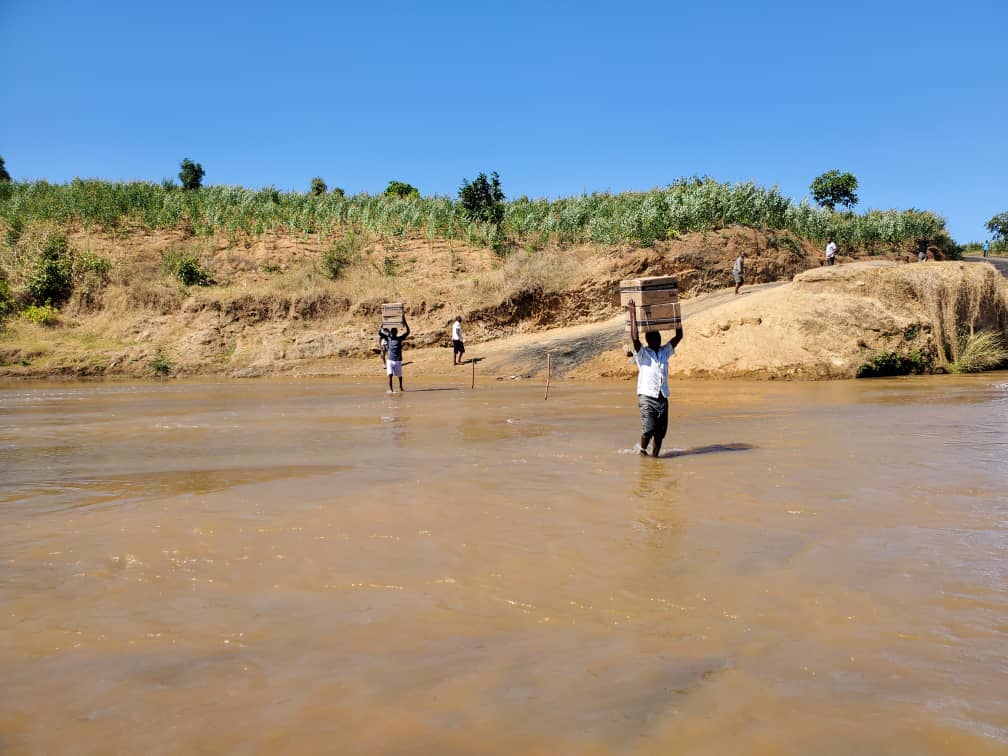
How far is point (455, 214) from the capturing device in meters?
30.8

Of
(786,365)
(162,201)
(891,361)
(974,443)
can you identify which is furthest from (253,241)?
(974,443)

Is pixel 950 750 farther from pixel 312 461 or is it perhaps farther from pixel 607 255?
pixel 607 255

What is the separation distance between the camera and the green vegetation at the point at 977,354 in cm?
1734

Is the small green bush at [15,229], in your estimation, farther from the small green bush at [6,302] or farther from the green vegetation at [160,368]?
the green vegetation at [160,368]

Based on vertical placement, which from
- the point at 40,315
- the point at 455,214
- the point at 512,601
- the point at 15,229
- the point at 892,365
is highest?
the point at 455,214

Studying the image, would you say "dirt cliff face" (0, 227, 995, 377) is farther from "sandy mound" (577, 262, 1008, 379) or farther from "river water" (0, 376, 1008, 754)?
"river water" (0, 376, 1008, 754)

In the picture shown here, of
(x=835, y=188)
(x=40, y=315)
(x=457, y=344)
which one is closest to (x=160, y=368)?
(x=40, y=315)

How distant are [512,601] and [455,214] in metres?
28.4

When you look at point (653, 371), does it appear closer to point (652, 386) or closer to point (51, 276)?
point (652, 386)

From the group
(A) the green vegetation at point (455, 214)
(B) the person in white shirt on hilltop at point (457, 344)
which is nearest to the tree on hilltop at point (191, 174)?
(A) the green vegetation at point (455, 214)

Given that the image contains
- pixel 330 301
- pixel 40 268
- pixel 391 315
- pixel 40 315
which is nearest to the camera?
pixel 391 315

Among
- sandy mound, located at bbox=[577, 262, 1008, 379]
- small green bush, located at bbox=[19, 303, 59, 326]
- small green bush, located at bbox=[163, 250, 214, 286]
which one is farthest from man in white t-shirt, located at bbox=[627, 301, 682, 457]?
small green bush, located at bbox=[19, 303, 59, 326]

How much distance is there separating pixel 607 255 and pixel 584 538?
73.1 ft

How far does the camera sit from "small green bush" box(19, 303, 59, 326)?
2527cm
